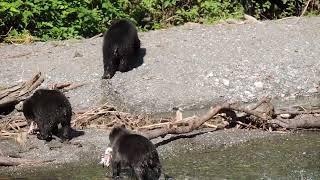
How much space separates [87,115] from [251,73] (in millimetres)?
3714

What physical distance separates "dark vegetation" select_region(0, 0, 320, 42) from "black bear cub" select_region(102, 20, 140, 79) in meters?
3.25

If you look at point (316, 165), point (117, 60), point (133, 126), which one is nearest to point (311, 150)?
point (316, 165)

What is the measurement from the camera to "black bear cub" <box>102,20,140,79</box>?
12.6 m

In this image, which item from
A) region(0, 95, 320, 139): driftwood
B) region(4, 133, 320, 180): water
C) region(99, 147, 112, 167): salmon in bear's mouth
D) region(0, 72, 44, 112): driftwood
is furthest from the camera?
region(0, 72, 44, 112): driftwood

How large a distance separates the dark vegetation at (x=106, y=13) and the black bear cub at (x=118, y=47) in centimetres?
325

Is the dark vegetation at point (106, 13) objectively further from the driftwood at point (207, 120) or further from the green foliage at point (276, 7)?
the driftwood at point (207, 120)

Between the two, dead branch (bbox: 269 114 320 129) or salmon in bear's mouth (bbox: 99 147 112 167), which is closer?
salmon in bear's mouth (bbox: 99 147 112 167)

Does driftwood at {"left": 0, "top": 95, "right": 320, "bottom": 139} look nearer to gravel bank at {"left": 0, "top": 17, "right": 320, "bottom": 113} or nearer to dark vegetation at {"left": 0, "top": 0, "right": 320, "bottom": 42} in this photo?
gravel bank at {"left": 0, "top": 17, "right": 320, "bottom": 113}

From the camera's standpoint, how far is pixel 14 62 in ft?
45.4

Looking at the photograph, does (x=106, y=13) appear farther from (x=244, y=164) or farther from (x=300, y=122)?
(x=244, y=164)

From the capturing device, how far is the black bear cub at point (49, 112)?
9672mm

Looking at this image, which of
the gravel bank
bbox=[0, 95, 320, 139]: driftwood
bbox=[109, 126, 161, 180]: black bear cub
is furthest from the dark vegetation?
bbox=[109, 126, 161, 180]: black bear cub

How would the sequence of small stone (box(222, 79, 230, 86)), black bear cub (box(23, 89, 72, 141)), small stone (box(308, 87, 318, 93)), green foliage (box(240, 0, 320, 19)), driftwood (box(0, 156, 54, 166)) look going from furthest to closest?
1. green foliage (box(240, 0, 320, 19))
2. small stone (box(308, 87, 318, 93))
3. small stone (box(222, 79, 230, 86))
4. black bear cub (box(23, 89, 72, 141))
5. driftwood (box(0, 156, 54, 166))

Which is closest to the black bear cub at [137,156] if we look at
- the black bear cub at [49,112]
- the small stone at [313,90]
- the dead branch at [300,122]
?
the black bear cub at [49,112]
